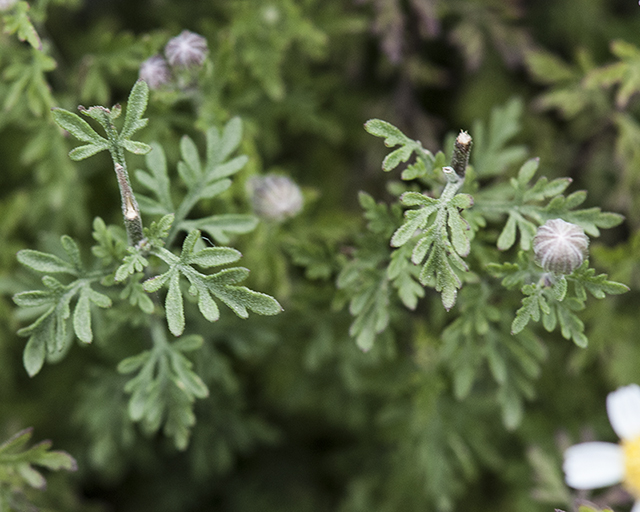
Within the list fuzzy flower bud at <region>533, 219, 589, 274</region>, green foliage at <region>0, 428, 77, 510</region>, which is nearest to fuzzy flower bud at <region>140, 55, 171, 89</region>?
green foliage at <region>0, 428, 77, 510</region>

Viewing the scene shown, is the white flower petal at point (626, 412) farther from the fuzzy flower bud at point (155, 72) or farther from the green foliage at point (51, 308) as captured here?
the fuzzy flower bud at point (155, 72)

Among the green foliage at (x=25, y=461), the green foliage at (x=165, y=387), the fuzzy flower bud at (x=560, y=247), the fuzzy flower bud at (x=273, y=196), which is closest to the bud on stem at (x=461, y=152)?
the fuzzy flower bud at (x=560, y=247)

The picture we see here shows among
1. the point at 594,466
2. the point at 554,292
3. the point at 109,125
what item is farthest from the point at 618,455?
the point at 109,125

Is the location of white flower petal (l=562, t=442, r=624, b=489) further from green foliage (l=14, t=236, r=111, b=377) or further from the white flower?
green foliage (l=14, t=236, r=111, b=377)

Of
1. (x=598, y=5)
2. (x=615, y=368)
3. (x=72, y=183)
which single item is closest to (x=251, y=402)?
(x=72, y=183)

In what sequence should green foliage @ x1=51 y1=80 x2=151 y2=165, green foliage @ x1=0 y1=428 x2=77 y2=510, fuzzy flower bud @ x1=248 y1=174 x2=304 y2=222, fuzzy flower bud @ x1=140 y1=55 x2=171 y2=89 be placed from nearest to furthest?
green foliage @ x1=51 y1=80 x2=151 y2=165 < green foliage @ x1=0 y1=428 x2=77 y2=510 < fuzzy flower bud @ x1=140 y1=55 x2=171 y2=89 < fuzzy flower bud @ x1=248 y1=174 x2=304 y2=222

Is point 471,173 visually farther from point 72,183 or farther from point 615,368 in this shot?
point 72,183

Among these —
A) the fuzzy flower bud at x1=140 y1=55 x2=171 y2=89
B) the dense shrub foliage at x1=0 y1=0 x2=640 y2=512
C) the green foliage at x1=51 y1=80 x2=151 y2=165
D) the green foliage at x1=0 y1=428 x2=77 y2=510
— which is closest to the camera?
the green foliage at x1=51 y1=80 x2=151 y2=165
